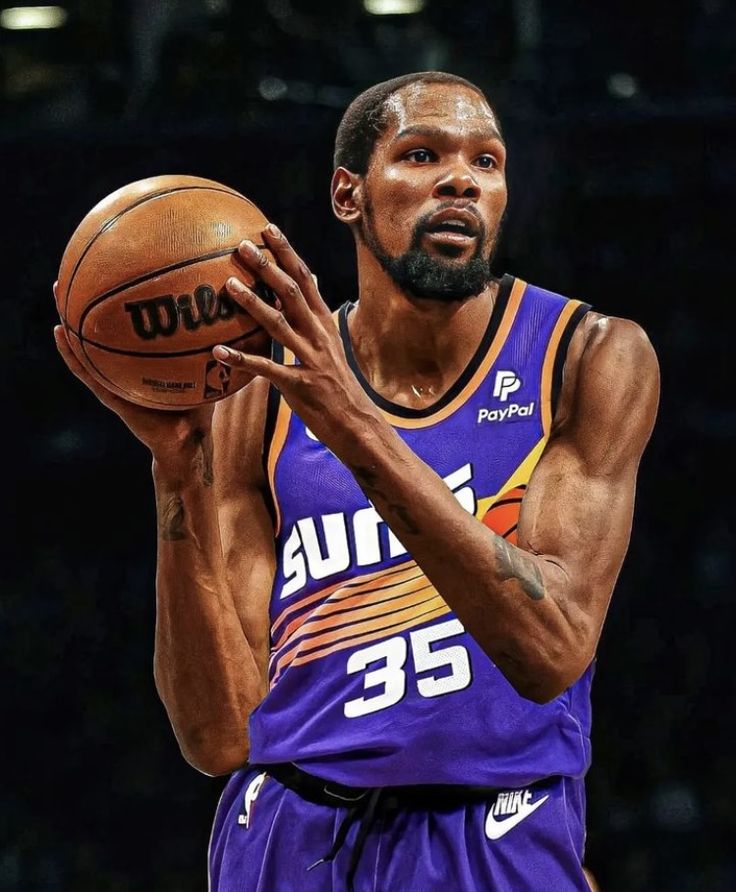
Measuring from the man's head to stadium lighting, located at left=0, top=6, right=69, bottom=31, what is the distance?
255cm

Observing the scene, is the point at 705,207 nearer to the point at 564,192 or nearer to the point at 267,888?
the point at 564,192

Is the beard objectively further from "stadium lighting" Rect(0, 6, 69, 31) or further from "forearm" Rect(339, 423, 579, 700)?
"stadium lighting" Rect(0, 6, 69, 31)

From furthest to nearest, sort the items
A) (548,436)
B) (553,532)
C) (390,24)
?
(390,24)
(548,436)
(553,532)

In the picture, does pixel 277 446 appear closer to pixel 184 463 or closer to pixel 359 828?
pixel 184 463

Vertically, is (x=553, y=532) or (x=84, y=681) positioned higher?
(x=553, y=532)

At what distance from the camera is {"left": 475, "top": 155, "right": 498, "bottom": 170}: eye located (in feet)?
7.64

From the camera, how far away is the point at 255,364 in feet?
5.55

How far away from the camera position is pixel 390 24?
4.55 metres

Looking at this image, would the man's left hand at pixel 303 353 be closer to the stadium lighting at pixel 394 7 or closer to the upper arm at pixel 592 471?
the upper arm at pixel 592 471

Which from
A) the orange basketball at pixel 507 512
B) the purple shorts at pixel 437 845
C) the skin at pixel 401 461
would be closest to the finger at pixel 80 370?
the skin at pixel 401 461

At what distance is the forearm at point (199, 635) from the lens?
7.00 feet

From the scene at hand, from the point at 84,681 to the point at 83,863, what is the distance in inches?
21.4

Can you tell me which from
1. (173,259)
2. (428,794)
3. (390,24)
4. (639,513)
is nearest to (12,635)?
(639,513)

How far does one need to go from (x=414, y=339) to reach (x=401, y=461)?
0.66 meters
